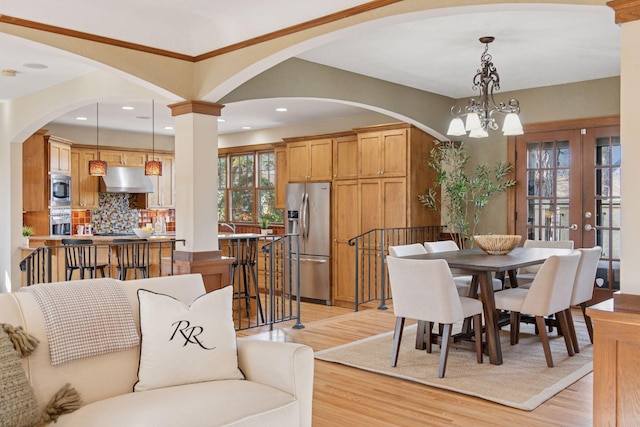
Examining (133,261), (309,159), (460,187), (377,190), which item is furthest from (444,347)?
(309,159)

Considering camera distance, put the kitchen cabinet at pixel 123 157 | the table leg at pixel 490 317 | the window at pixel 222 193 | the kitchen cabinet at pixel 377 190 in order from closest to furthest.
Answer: the table leg at pixel 490 317, the kitchen cabinet at pixel 377 190, the kitchen cabinet at pixel 123 157, the window at pixel 222 193

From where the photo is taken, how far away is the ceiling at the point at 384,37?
4.04 m

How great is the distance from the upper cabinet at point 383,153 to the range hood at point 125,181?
13.4 feet

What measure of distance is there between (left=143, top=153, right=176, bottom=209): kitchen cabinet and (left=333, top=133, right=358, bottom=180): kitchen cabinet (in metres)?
3.70

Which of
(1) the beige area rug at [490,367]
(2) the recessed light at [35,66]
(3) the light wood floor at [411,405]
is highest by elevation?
(2) the recessed light at [35,66]

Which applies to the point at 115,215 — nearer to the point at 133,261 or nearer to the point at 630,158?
the point at 133,261

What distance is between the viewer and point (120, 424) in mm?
2043

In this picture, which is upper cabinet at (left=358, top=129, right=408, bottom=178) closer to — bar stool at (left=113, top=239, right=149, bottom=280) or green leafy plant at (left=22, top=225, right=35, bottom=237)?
bar stool at (left=113, top=239, right=149, bottom=280)

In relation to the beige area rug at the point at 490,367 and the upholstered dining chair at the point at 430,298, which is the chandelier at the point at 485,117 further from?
the beige area rug at the point at 490,367

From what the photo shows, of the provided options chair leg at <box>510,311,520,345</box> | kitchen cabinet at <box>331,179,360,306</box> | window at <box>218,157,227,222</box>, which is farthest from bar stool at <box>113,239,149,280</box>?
window at <box>218,157,227,222</box>

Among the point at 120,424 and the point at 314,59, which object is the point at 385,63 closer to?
the point at 314,59

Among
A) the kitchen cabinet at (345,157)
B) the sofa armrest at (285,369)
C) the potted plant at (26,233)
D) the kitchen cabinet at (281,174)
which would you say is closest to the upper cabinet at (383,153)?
the kitchen cabinet at (345,157)

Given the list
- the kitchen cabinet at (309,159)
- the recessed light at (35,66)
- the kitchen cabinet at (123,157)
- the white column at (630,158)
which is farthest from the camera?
the kitchen cabinet at (123,157)

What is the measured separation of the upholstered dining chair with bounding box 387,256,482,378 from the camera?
153 inches
